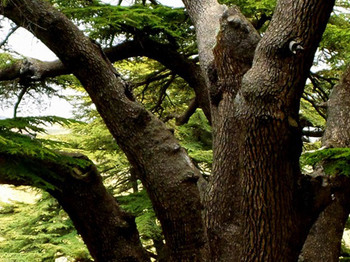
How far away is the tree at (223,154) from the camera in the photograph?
2.04m

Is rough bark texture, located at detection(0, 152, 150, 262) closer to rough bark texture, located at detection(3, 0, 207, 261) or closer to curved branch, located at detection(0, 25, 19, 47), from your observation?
rough bark texture, located at detection(3, 0, 207, 261)

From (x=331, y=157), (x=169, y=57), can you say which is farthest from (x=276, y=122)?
(x=169, y=57)

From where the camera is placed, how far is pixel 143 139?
2912mm

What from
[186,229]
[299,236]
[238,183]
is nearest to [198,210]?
[186,229]

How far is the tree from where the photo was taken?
6.68 ft

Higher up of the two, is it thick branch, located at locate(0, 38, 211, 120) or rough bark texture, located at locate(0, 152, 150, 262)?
thick branch, located at locate(0, 38, 211, 120)

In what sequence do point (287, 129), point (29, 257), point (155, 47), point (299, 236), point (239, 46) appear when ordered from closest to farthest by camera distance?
point (287, 129) → point (299, 236) → point (239, 46) → point (155, 47) → point (29, 257)

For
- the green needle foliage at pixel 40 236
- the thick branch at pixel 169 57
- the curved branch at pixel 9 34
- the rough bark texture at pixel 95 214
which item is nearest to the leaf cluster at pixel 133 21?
the thick branch at pixel 169 57

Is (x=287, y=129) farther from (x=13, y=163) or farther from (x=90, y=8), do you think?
(x=90, y=8)

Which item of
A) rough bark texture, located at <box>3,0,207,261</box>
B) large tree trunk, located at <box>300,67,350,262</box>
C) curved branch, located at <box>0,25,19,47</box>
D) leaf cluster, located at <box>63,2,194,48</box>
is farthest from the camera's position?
leaf cluster, located at <box>63,2,194,48</box>

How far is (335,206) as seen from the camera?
3.25 metres

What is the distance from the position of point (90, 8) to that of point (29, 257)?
388 cm

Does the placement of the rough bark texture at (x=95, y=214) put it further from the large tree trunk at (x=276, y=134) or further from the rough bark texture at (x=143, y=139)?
the large tree trunk at (x=276, y=134)

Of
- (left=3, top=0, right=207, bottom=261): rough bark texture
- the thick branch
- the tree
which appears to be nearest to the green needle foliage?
the thick branch
